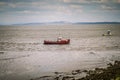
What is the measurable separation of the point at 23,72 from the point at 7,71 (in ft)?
6.73

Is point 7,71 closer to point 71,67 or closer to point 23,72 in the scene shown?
point 23,72

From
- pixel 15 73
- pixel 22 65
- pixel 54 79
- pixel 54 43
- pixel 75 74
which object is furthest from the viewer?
pixel 54 43

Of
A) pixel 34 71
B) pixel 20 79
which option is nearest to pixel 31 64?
pixel 34 71

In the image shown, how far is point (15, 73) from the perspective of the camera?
995 inches

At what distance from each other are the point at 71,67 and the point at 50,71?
3379mm

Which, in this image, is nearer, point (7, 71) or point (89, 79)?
point (89, 79)

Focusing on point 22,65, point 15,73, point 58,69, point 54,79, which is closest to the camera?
point 54,79

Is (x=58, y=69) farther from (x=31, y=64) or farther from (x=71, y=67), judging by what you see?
(x=31, y=64)

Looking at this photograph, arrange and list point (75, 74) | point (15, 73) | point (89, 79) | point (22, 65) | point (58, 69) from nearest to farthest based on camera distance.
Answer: point (89, 79) < point (75, 74) < point (15, 73) < point (58, 69) < point (22, 65)

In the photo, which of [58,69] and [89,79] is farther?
[58,69]

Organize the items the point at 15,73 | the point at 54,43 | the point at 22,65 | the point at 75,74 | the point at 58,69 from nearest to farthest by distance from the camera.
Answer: the point at 75,74 < the point at 15,73 < the point at 58,69 < the point at 22,65 < the point at 54,43

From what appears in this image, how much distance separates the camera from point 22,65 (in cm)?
2978

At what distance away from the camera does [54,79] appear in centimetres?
2177

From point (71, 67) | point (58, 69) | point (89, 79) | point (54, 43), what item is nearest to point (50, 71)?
point (58, 69)
